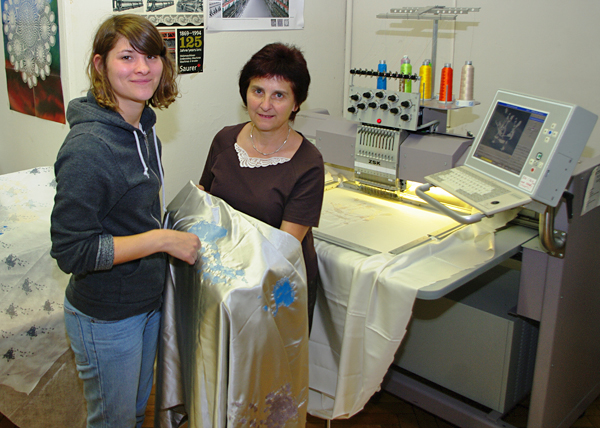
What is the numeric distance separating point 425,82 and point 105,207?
48.5 inches

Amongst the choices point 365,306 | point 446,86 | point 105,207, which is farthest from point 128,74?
point 446,86

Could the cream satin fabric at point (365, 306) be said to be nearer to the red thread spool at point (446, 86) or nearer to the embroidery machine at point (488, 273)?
the embroidery machine at point (488, 273)

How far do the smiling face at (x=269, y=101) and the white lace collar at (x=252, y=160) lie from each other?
0.29ft

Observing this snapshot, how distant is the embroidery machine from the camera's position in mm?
1637

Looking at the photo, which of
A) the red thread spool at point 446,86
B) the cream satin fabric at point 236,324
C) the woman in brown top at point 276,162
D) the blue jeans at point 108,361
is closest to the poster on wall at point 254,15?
the woman in brown top at point 276,162

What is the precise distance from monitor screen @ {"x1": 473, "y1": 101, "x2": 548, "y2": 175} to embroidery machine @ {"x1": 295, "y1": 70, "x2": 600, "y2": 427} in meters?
0.02

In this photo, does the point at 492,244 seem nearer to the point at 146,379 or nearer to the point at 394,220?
the point at 394,220

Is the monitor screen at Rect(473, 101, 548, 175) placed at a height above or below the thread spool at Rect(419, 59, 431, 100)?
below

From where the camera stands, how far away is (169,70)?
138 cm

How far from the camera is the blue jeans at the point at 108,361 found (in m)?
1.32

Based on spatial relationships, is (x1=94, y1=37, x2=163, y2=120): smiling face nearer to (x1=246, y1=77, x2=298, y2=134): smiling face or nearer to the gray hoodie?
the gray hoodie

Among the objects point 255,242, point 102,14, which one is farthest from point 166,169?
point 255,242

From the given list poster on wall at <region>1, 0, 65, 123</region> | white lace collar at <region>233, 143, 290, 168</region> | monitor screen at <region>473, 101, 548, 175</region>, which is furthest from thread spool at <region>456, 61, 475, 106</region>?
poster on wall at <region>1, 0, 65, 123</region>

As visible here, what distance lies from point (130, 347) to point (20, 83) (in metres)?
1.49
